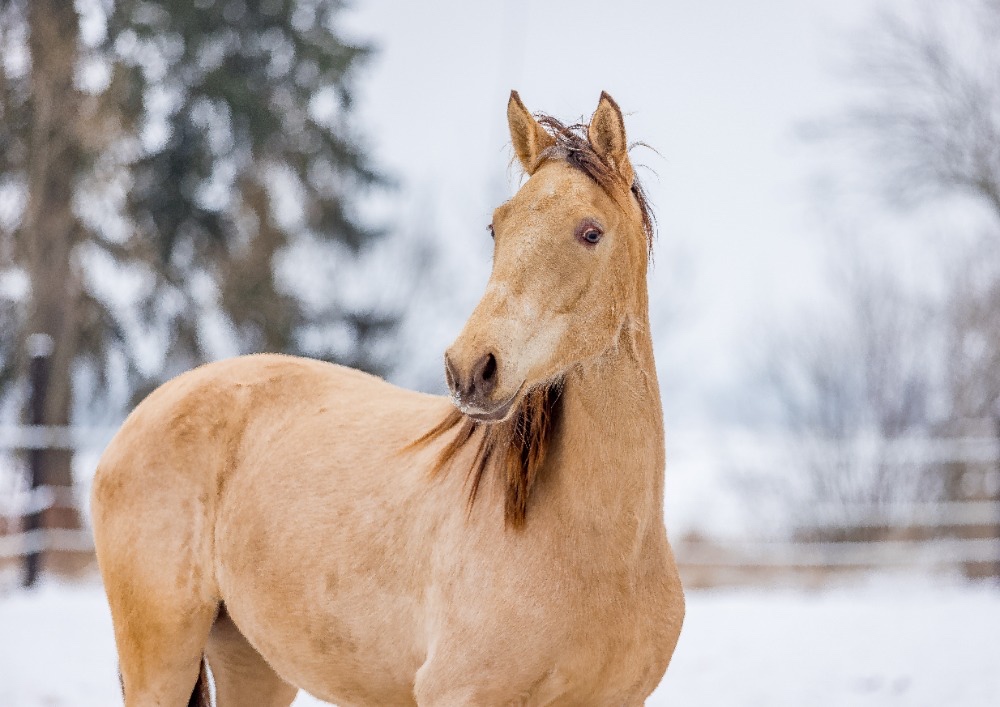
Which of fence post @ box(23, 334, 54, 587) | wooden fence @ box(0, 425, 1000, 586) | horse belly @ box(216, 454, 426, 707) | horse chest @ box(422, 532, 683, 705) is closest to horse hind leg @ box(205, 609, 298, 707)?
horse belly @ box(216, 454, 426, 707)

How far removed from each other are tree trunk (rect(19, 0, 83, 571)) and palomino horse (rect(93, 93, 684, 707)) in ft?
30.4

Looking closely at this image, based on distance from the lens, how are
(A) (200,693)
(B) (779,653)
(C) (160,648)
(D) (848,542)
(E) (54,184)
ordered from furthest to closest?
(E) (54,184)
(D) (848,542)
(B) (779,653)
(A) (200,693)
(C) (160,648)

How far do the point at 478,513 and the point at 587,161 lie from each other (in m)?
0.85

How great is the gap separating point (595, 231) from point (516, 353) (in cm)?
36

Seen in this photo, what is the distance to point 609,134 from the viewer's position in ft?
8.04

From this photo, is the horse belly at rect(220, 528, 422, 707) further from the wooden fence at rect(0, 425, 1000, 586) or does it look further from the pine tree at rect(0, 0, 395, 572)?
the pine tree at rect(0, 0, 395, 572)

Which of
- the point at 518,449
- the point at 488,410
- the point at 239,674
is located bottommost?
the point at 239,674

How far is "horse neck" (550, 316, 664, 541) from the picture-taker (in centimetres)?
238

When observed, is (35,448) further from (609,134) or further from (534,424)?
(609,134)

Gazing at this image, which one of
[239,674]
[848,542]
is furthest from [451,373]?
[848,542]

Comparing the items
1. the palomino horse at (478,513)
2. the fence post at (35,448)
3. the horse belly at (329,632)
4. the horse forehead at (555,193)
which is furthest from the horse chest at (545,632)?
the fence post at (35,448)

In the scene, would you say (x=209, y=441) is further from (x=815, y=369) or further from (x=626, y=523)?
(x=815, y=369)

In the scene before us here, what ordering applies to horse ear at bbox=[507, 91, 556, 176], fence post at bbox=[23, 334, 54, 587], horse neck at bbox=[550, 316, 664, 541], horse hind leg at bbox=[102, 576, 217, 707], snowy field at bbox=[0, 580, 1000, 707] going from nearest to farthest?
horse neck at bbox=[550, 316, 664, 541]
horse ear at bbox=[507, 91, 556, 176]
horse hind leg at bbox=[102, 576, 217, 707]
snowy field at bbox=[0, 580, 1000, 707]
fence post at bbox=[23, 334, 54, 587]

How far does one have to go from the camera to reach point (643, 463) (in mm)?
2426
